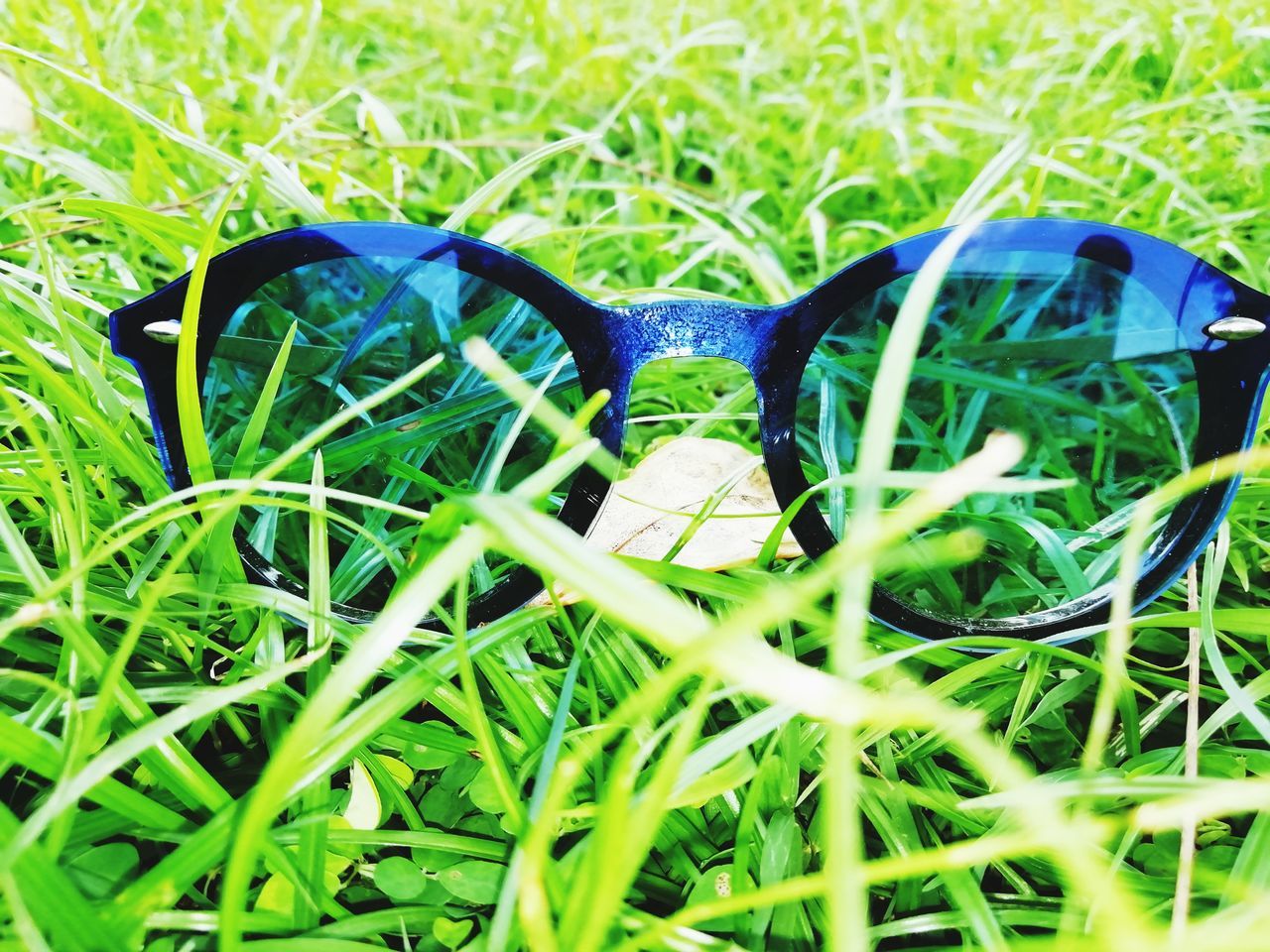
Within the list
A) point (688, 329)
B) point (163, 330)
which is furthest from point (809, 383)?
point (163, 330)

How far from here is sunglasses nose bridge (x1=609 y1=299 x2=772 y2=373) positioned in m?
0.72

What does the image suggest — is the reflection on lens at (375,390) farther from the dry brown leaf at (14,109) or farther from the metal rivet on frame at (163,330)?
the dry brown leaf at (14,109)

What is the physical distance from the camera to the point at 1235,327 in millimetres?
676

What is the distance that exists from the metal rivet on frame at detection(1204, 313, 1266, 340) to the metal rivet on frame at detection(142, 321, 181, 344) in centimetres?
89

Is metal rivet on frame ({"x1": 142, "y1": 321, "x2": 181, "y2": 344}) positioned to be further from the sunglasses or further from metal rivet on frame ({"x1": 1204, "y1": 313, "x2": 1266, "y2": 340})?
metal rivet on frame ({"x1": 1204, "y1": 313, "x2": 1266, "y2": 340})

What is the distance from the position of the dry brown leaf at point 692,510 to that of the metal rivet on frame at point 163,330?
0.38m

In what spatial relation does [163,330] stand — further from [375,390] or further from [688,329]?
[688,329]

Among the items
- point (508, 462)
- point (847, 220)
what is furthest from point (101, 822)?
point (847, 220)

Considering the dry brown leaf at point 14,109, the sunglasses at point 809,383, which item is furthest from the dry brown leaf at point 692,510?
the dry brown leaf at point 14,109

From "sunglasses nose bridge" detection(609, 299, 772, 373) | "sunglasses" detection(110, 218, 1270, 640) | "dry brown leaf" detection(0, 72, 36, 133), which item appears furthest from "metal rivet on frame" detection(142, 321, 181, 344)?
"dry brown leaf" detection(0, 72, 36, 133)

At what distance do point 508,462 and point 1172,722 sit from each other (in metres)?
0.57

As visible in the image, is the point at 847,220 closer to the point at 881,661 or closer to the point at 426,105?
the point at 426,105

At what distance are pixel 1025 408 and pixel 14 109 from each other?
1.45 m

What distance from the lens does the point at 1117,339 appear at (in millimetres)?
756
